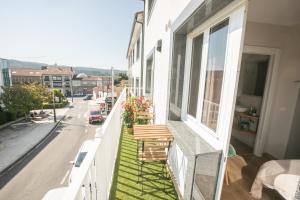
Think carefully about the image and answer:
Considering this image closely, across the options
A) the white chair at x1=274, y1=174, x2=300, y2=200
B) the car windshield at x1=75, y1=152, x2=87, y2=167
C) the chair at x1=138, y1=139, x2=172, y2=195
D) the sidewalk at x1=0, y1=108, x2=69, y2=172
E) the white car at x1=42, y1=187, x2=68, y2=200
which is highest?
the white chair at x1=274, y1=174, x2=300, y2=200

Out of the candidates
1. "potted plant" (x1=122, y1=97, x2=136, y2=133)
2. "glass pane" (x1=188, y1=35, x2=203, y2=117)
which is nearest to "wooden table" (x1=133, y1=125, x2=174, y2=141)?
"glass pane" (x1=188, y1=35, x2=203, y2=117)

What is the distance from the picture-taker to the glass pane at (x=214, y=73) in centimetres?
163

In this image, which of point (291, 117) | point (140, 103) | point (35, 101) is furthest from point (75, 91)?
point (291, 117)

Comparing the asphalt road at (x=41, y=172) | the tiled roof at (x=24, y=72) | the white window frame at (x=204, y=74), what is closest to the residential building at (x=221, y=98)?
the white window frame at (x=204, y=74)

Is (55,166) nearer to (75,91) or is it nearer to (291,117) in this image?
(291,117)

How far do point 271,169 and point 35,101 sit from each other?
2507 centimetres

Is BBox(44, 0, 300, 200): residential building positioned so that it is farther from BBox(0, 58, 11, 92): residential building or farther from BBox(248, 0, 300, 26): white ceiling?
BBox(0, 58, 11, 92): residential building

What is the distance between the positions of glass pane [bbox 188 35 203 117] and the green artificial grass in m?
1.46

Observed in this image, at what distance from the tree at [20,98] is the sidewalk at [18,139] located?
7.75ft

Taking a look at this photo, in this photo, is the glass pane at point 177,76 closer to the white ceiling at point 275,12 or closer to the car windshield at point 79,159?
the white ceiling at point 275,12

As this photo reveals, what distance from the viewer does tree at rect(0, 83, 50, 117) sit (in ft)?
58.3

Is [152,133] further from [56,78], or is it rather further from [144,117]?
[56,78]

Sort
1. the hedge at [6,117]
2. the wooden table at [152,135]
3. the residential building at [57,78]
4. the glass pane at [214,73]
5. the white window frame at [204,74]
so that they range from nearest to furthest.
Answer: the white window frame at [204,74] → the glass pane at [214,73] → the wooden table at [152,135] → the hedge at [6,117] → the residential building at [57,78]

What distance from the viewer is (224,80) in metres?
1.48
